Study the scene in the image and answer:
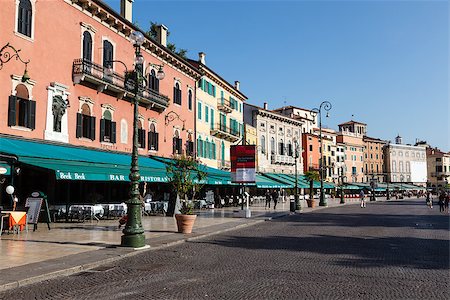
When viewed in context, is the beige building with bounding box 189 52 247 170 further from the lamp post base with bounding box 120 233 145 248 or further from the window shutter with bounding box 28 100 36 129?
the lamp post base with bounding box 120 233 145 248

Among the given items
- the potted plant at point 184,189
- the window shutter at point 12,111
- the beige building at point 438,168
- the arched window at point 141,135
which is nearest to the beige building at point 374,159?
the beige building at point 438,168

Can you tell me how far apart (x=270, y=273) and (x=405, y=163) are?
4361 inches

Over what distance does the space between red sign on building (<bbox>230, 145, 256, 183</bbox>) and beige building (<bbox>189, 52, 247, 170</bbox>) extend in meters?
12.7

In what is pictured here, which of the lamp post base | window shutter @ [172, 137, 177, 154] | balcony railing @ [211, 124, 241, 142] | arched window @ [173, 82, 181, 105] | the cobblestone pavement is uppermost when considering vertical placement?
arched window @ [173, 82, 181, 105]

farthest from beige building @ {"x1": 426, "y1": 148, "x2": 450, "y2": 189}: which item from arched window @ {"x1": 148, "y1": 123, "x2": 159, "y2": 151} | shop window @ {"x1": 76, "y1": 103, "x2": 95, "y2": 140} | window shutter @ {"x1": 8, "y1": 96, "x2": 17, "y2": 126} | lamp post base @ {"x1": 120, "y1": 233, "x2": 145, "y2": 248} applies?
lamp post base @ {"x1": 120, "y1": 233, "x2": 145, "y2": 248}

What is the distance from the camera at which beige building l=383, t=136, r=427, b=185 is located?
10462 cm

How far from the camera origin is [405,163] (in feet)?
358

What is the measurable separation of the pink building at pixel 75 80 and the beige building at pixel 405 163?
8632cm

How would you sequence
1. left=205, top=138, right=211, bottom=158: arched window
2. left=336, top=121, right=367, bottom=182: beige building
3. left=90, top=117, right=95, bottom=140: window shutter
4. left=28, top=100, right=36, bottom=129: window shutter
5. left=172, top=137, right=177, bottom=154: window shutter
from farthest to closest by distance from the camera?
left=336, top=121, right=367, bottom=182: beige building < left=205, top=138, right=211, bottom=158: arched window < left=172, top=137, right=177, bottom=154: window shutter < left=90, top=117, right=95, bottom=140: window shutter < left=28, top=100, right=36, bottom=129: window shutter

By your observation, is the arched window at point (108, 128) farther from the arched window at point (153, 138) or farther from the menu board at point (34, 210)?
the menu board at point (34, 210)

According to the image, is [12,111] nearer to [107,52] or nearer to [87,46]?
[87,46]

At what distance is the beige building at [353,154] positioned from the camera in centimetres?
8906

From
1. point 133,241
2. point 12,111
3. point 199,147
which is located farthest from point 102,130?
point 199,147

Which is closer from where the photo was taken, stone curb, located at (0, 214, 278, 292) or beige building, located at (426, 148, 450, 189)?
stone curb, located at (0, 214, 278, 292)
